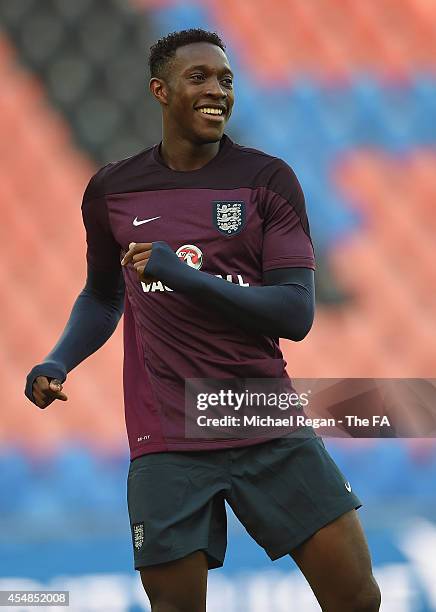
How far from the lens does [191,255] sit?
2.48 meters

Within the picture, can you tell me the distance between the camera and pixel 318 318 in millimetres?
4129

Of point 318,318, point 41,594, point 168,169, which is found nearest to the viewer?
point 168,169

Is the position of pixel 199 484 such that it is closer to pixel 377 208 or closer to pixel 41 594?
pixel 41 594

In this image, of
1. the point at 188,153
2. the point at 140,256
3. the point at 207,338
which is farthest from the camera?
the point at 188,153

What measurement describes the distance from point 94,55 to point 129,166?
1.71m

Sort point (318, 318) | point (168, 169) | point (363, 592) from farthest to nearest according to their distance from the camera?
point (318, 318)
point (168, 169)
point (363, 592)

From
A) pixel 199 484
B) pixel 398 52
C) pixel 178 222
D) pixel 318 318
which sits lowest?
pixel 199 484

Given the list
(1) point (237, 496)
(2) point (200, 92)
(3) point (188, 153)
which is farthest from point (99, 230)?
(1) point (237, 496)

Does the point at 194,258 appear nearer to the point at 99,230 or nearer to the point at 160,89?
the point at 99,230

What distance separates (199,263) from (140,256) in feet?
0.55

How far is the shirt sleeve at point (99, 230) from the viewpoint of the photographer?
2652mm

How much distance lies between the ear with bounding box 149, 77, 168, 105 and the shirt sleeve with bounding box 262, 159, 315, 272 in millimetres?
276

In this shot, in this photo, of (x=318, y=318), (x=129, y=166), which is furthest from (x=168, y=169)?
(x=318, y=318)

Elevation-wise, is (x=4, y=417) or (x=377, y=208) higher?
(x=377, y=208)
